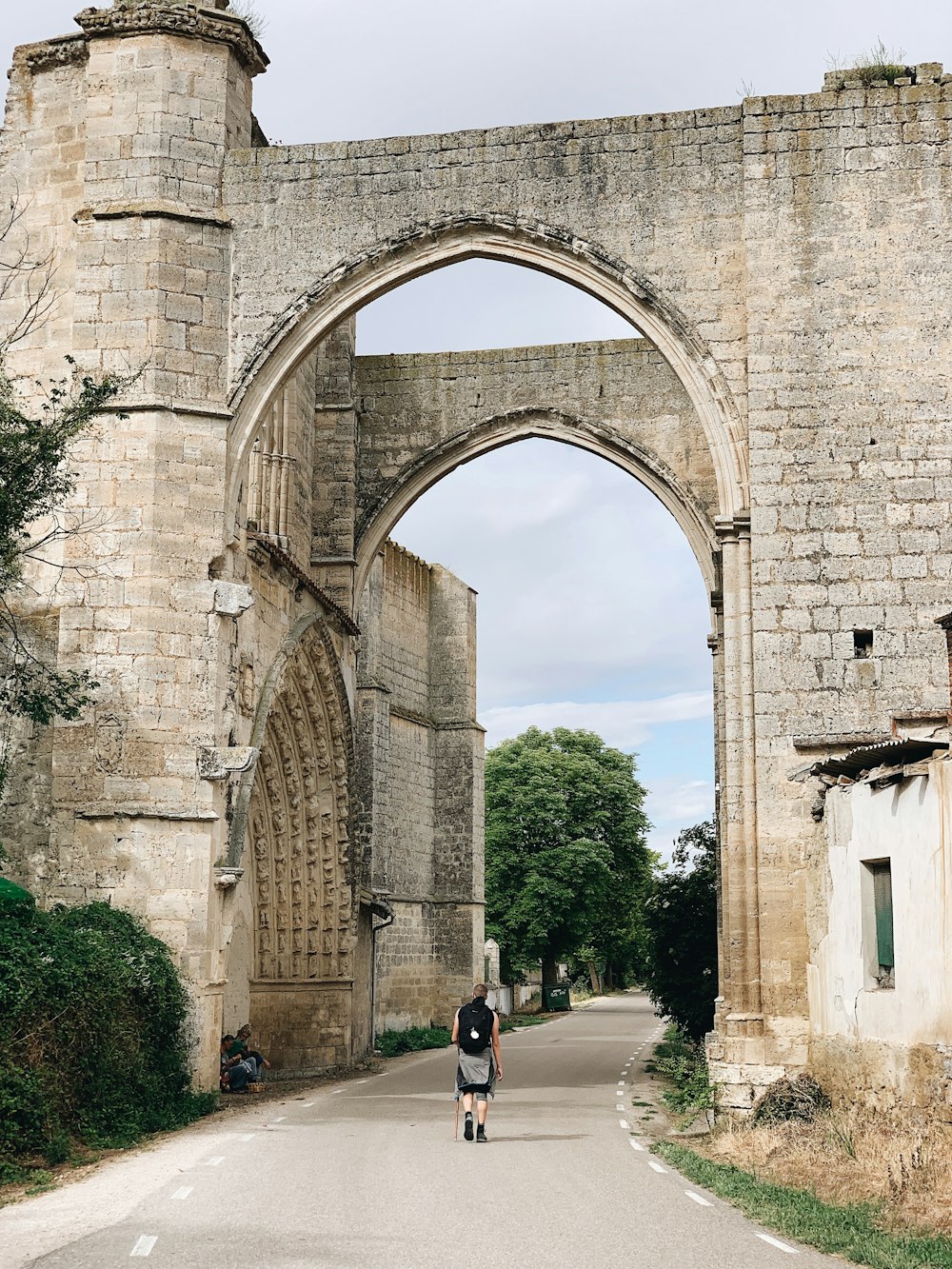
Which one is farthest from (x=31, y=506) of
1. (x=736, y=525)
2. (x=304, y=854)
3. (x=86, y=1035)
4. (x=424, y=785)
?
(x=424, y=785)

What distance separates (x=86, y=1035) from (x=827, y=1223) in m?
5.18

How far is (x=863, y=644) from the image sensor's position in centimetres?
1154

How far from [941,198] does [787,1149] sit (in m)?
7.56

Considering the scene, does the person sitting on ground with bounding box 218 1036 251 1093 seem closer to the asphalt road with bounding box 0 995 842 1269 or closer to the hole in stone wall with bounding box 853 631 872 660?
the asphalt road with bounding box 0 995 842 1269

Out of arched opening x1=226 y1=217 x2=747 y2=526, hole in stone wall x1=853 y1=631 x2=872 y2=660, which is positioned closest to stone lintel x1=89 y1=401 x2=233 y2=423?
arched opening x1=226 y1=217 x2=747 y2=526

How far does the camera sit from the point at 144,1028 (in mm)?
10852

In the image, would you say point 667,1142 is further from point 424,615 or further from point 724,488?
point 424,615

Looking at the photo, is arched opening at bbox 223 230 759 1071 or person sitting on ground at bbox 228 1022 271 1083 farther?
person sitting on ground at bbox 228 1022 271 1083

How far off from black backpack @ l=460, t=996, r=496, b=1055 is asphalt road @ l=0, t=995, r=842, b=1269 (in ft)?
1.91

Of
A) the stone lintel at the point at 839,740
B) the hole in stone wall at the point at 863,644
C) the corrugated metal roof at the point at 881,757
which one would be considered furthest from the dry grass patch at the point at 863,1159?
the hole in stone wall at the point at 863,644

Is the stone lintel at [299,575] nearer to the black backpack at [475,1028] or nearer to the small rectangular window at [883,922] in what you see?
the black backpack at [475,1028]

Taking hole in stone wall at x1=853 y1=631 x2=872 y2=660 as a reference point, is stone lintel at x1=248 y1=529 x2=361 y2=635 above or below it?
above

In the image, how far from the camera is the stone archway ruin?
1144cm

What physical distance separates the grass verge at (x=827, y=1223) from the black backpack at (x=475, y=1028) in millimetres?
1633
